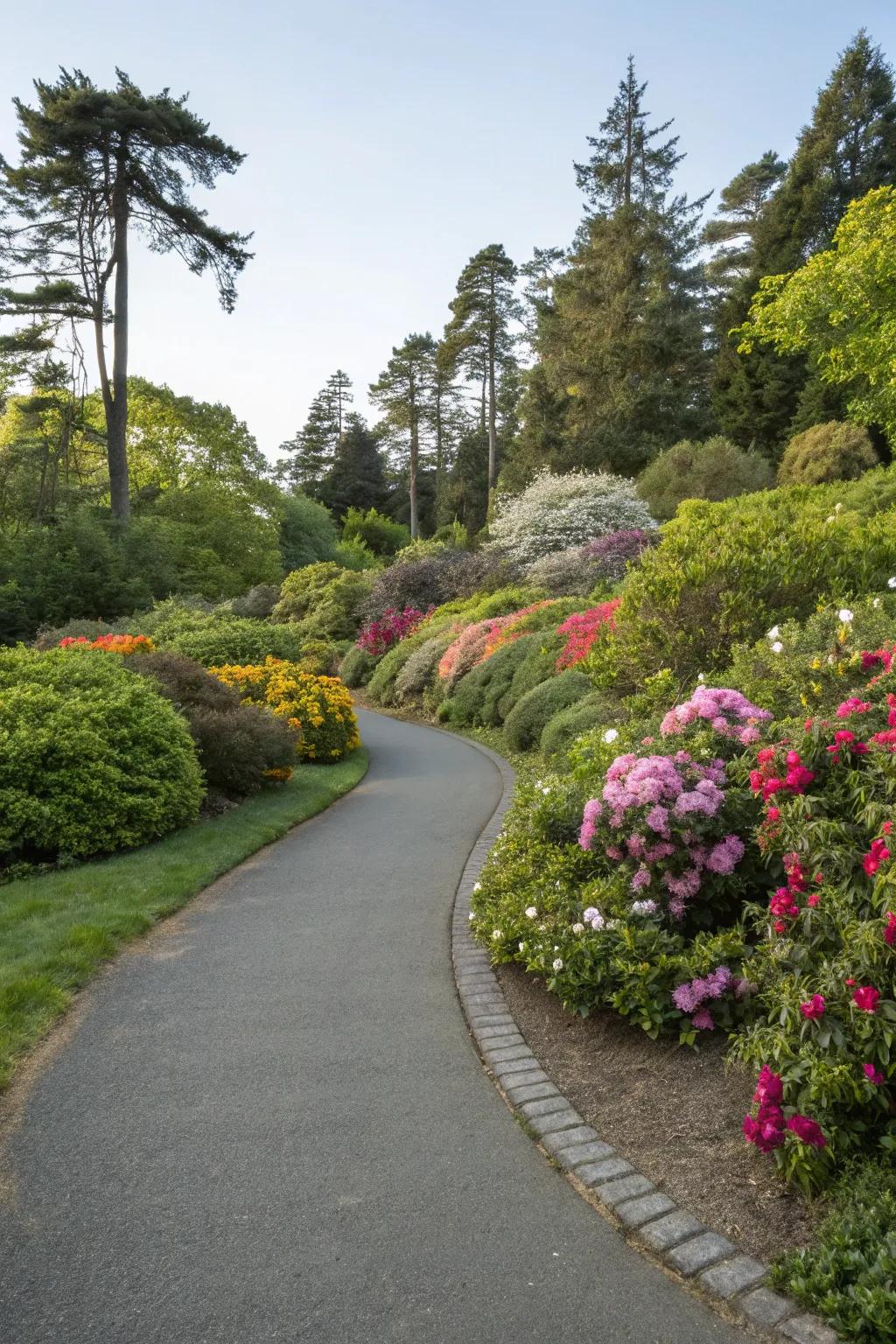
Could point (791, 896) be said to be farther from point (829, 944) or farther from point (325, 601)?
point (325, 601)

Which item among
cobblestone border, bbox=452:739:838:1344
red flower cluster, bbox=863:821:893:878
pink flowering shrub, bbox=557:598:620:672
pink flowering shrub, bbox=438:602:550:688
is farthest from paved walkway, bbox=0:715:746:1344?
pink flowering shrub, bbox=438:602:550:688

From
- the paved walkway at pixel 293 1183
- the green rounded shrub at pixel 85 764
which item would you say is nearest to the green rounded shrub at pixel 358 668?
the green rounded shrub at pixel 85 764

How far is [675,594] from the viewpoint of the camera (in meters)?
7.09

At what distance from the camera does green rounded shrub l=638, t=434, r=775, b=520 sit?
2248 cm

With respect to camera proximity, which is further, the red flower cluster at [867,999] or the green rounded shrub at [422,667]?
the green rounded shrub at [422,667]

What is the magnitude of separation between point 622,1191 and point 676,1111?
555 mm

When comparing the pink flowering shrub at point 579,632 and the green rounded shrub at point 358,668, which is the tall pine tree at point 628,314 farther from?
the pink flowering shrub at point 579,632

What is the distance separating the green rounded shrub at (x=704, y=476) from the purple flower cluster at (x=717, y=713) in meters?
18.1

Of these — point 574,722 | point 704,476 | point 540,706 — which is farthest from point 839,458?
point 574,722

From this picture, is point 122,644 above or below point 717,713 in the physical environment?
above

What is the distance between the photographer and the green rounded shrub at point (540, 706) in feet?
33.0

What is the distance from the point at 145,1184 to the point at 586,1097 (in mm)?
1698

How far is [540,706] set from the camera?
409 inches

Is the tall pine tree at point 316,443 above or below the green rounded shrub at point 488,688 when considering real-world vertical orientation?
above
